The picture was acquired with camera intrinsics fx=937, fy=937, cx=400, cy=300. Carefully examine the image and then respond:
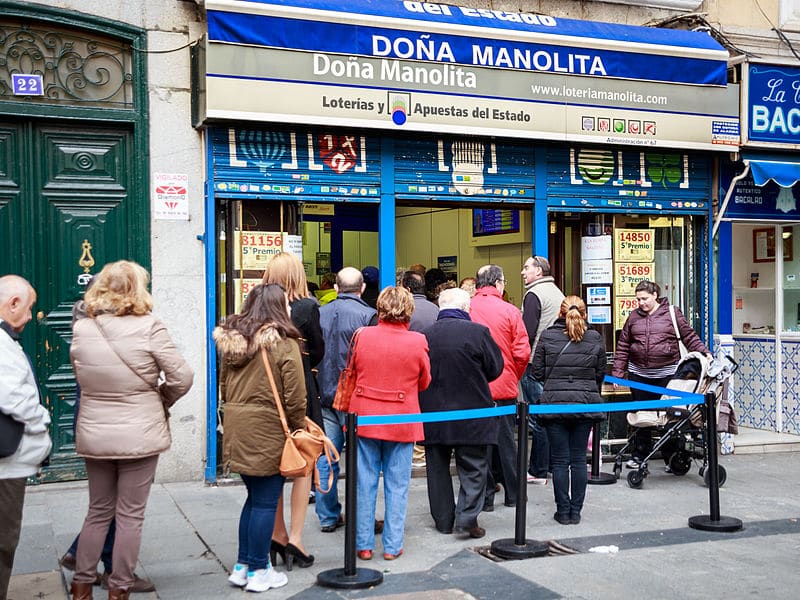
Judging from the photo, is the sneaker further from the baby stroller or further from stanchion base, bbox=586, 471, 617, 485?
the baby stroller

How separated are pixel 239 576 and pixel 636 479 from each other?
13.9 feet

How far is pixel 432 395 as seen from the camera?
6.71 meters

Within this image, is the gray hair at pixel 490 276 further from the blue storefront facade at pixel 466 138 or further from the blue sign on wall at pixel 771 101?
the blue sign on wall at pixel 771 101

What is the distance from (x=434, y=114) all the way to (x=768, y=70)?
4.05m

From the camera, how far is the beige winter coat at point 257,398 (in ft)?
17.3

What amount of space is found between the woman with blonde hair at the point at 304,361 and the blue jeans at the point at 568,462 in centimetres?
193

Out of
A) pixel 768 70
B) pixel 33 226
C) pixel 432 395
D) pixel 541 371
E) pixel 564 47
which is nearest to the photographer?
pixel 432 395

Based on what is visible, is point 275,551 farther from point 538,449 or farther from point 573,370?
point 538,449

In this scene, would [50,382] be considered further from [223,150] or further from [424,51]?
[424,51]

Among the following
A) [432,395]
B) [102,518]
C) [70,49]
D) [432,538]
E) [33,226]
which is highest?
[70,49]

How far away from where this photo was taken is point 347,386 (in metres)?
6.31

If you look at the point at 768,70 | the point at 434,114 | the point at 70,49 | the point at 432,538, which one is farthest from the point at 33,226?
the point at 768,70

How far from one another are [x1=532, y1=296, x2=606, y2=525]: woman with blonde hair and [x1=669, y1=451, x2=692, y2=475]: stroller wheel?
1939mm

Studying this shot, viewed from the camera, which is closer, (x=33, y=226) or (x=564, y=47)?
(x=33, y=226)
